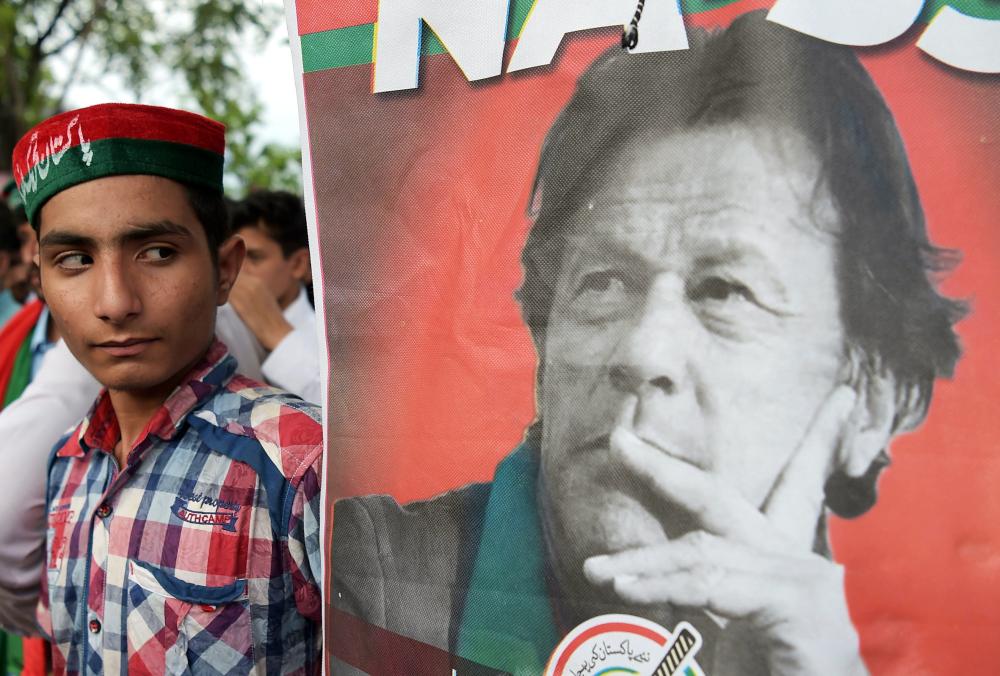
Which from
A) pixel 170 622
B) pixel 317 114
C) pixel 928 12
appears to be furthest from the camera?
pixel 170 622

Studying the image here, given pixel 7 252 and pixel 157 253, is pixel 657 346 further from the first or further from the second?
pixel 7 252

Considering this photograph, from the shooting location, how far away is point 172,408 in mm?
1356

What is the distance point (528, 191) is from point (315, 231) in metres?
0.28

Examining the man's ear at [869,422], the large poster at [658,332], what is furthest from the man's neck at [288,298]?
the man's ear at [869,422]

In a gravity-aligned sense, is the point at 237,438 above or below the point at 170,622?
above

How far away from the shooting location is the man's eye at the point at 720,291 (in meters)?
0.90

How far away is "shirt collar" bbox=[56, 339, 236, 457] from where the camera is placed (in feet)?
4.43

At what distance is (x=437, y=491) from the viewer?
1072 mm

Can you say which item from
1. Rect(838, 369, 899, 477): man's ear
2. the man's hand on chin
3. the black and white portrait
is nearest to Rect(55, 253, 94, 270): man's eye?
the black and white portrait

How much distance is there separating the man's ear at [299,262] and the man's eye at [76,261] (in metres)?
1.82

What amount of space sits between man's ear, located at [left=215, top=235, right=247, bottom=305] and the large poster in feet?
1.01

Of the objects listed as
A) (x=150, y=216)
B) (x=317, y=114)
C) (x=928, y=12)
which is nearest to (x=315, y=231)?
(x=317, y=114)

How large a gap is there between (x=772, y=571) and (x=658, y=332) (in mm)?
235

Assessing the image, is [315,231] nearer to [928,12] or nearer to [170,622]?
[170,622]
